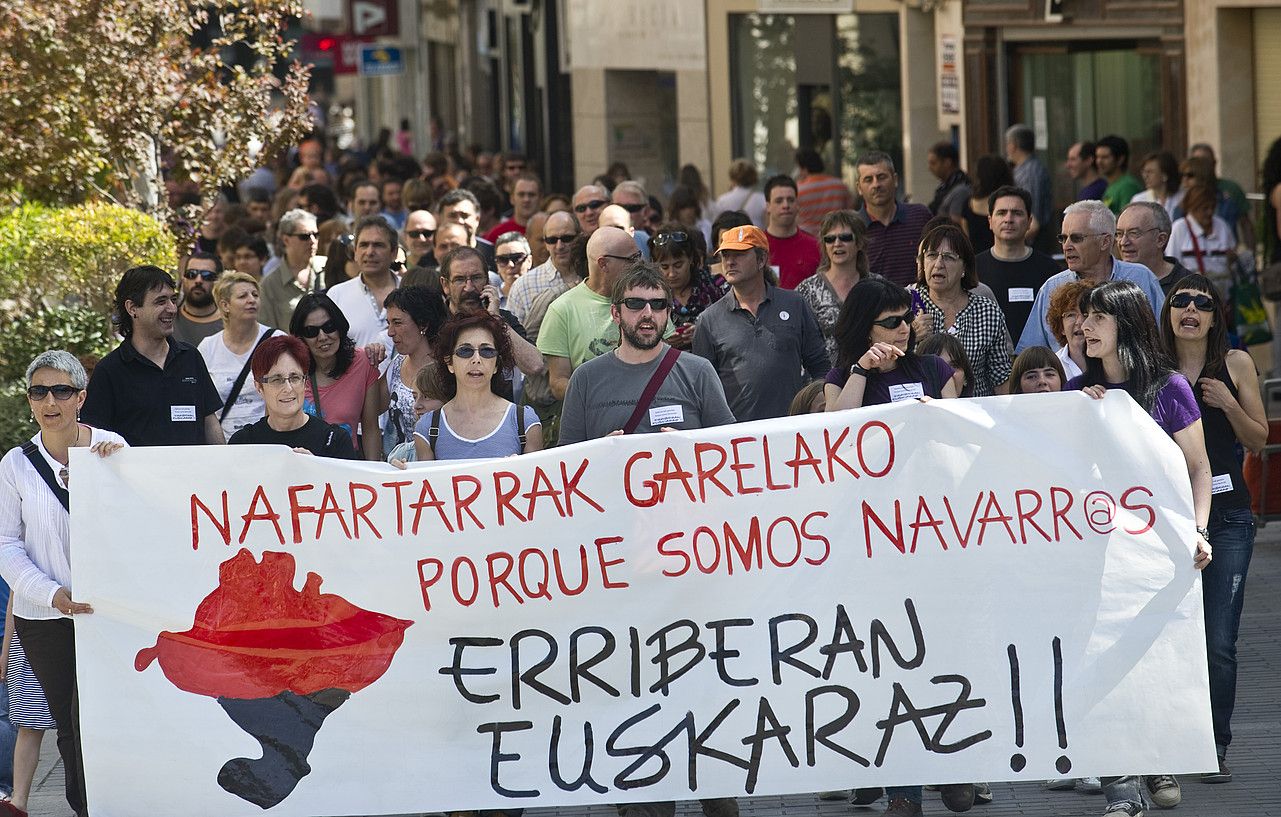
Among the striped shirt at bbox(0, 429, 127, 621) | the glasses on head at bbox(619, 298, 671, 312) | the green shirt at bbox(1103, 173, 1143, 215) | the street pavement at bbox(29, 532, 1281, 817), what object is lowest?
the street pavement at bbox(29, 532, 1281, 817)

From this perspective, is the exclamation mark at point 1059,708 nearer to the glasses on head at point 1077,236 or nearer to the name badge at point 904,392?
the name badge at point 904,392

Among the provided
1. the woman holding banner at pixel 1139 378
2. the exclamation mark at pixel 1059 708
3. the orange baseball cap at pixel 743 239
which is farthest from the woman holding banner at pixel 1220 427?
the orange baseball cap at pixel 743 239

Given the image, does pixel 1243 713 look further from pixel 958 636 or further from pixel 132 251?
pixel 132 251

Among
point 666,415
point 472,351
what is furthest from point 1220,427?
point 472,351

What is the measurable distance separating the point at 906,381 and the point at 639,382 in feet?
2.94

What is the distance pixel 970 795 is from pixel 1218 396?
1547 millimetres

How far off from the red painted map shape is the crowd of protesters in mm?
362

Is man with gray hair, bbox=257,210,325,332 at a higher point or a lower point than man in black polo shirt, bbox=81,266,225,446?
higher

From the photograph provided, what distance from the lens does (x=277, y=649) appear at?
254 inches

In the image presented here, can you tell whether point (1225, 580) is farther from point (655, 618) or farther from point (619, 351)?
point (619, 351)

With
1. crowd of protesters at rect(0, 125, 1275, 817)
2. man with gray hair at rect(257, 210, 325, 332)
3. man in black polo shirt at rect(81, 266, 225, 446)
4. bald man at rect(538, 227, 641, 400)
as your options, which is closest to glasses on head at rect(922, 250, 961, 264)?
crowd of protesters at rect(0, 125, 1275, 817)

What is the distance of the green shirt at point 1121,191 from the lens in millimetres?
14727

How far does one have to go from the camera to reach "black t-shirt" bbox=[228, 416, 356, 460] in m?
6.85

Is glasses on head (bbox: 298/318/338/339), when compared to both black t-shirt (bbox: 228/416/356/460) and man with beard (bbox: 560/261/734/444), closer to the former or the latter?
black t-shirt (bbox: 228/416/356/460)
